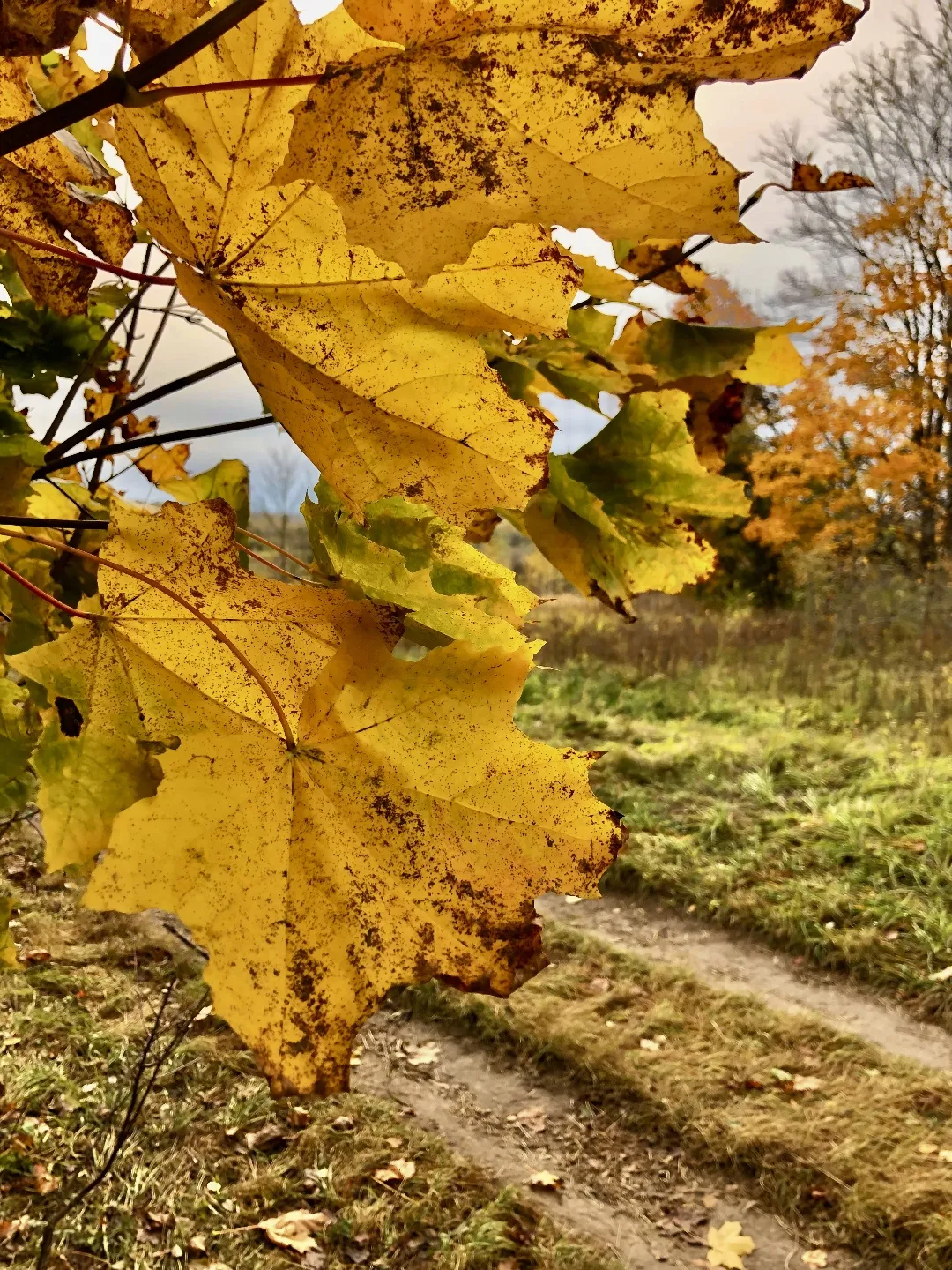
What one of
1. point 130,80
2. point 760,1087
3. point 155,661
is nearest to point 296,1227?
point 760,1087

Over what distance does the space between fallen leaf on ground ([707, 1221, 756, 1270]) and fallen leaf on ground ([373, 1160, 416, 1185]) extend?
75 cm

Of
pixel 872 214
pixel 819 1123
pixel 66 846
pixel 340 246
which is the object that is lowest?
pixel 819 1123

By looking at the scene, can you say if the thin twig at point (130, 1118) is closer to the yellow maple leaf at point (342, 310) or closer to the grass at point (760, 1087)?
the yellow maple leaf at point (342, 310)

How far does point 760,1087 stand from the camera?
2.79 m

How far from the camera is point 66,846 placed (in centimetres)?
36

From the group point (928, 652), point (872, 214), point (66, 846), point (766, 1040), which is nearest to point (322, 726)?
point (66, 846)

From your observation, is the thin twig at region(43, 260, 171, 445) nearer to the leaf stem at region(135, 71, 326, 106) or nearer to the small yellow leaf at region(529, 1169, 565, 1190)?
the leaf stem at region(135, 71, 326, 106)

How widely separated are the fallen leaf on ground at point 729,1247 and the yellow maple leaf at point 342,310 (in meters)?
2.54

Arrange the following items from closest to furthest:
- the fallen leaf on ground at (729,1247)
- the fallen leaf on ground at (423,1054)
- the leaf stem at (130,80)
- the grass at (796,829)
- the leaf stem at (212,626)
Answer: the leaf stem at (130,80) < the leaf stem at (212,626) < the fallen leaf on ground at (729,1247) < the fallen leaf on ground at (423,1054) < the grass at (796,829)

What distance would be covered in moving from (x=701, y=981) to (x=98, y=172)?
132 inches

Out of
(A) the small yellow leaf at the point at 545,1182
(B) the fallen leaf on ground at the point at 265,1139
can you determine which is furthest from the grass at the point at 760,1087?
(B) the fallen leaf on ground at the point at 265,1139

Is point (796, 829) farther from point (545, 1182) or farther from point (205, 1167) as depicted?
point (205, 1167)

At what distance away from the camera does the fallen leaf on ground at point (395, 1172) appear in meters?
2.27

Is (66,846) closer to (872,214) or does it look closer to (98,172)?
(98,172)
